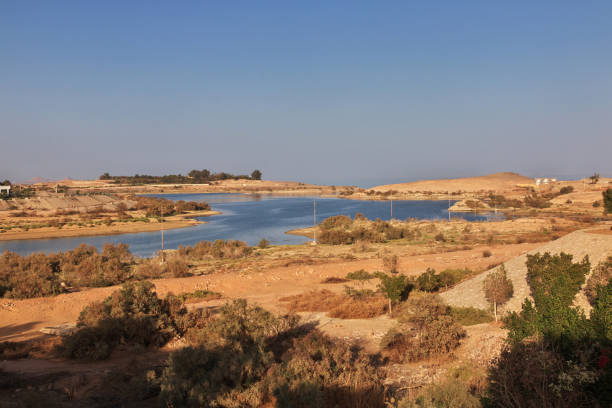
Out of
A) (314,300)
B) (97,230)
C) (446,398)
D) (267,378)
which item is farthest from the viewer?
(97,230)

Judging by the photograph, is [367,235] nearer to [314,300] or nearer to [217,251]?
[217,251]

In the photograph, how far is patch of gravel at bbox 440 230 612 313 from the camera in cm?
1054

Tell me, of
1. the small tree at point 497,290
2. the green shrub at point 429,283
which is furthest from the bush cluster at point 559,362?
the green shrub at point 429,283

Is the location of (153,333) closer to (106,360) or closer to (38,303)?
(106,360)

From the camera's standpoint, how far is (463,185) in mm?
140500

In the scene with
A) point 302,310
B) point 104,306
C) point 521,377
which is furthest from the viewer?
point 302,310

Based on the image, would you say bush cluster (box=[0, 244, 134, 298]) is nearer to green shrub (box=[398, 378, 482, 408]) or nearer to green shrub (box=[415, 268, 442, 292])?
green shrub (box=[415, 268, 442, 292])

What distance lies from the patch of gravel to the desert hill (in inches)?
4973

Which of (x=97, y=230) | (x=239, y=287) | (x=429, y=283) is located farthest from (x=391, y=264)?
(x=97, y=230)

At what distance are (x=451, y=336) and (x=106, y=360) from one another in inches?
284

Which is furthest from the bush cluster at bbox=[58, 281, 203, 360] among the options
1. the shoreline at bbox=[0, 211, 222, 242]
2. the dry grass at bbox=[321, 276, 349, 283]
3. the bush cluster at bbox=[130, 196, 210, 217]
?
the bush cluster at bbox=[130, 196, 210, 217]

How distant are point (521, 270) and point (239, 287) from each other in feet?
33.4

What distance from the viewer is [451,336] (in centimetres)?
846

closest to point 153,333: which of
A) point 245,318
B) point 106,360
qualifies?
point 106,360
